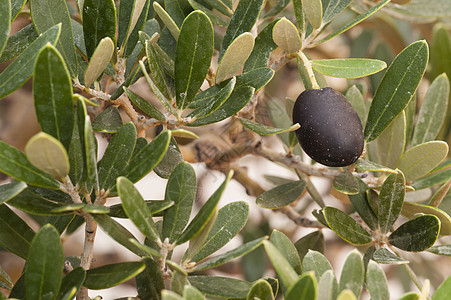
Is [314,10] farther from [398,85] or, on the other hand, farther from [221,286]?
[221,286]

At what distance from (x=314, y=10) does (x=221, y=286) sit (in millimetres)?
280

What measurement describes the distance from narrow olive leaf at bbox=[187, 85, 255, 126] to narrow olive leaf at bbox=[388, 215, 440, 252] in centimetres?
21

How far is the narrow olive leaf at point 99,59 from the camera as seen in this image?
429 millimetres

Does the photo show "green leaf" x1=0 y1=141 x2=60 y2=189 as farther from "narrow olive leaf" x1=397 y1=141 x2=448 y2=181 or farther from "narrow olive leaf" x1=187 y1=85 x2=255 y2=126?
"narrow olive leaf" x1=397 y1=141 x2=448 y2=181

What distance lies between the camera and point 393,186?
0.53m

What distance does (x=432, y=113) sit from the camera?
2.26 feet

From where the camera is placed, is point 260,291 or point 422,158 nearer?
point 260,291

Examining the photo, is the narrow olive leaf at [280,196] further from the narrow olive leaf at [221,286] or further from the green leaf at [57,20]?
the green leaf at [57,20]

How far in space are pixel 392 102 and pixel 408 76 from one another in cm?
3

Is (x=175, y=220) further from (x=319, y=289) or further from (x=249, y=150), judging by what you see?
(x=249, y=150)

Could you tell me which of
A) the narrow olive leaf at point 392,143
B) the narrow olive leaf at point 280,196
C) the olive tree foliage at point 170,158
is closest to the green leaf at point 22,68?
the olive tree foliage at point 170,158

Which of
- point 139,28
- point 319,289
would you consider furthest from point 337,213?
point 139,28

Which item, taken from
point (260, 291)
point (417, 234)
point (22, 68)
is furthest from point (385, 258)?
point (22, 68)

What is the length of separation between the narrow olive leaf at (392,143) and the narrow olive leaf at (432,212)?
2.5 inches
